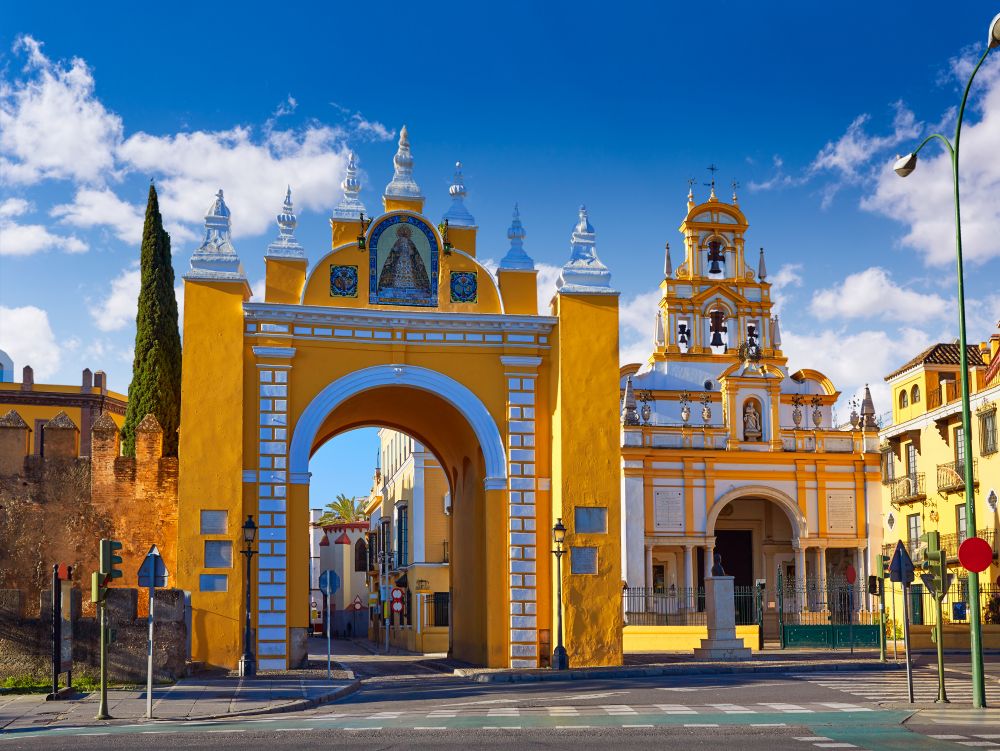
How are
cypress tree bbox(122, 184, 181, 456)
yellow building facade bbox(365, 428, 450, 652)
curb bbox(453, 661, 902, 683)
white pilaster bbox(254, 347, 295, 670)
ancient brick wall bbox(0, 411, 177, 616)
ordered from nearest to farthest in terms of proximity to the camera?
curb bbox(453, 661, 902, 683), white pilaster bbox(254, 347, 295, 670), ancient brick wall bbox(0, 411, 177, 616), cypress tree bbox(122, 184, 181, 456), yellow building facade bbox(365, 428, 450, 652)

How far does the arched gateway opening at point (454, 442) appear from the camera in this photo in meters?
27.3

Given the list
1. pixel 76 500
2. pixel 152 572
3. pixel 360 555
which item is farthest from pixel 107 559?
pixel 360 555

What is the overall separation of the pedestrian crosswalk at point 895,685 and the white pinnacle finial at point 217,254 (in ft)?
45.1

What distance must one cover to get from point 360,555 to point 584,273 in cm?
4655

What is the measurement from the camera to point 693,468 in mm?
49000

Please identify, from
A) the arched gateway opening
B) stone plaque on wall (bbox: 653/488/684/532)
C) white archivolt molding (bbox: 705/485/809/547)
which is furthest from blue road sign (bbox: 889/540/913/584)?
white archivolt molding (bbox: 705/485/809/547)

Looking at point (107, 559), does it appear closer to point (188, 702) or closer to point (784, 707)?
point (188, 702)

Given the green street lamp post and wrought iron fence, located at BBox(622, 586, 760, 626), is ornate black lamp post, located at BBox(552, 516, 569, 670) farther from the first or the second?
wrought iron fence, located at BBox(622, 586, 760, 626)

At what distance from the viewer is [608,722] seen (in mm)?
16109

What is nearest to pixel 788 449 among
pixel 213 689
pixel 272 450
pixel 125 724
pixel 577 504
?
pixel 577 504

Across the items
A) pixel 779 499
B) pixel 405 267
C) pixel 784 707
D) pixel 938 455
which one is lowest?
pixel 784 707

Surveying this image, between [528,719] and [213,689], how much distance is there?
736 cm

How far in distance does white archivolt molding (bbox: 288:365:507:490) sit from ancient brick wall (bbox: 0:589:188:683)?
539 centimetres

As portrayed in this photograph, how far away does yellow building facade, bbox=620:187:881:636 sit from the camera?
48.5 m
